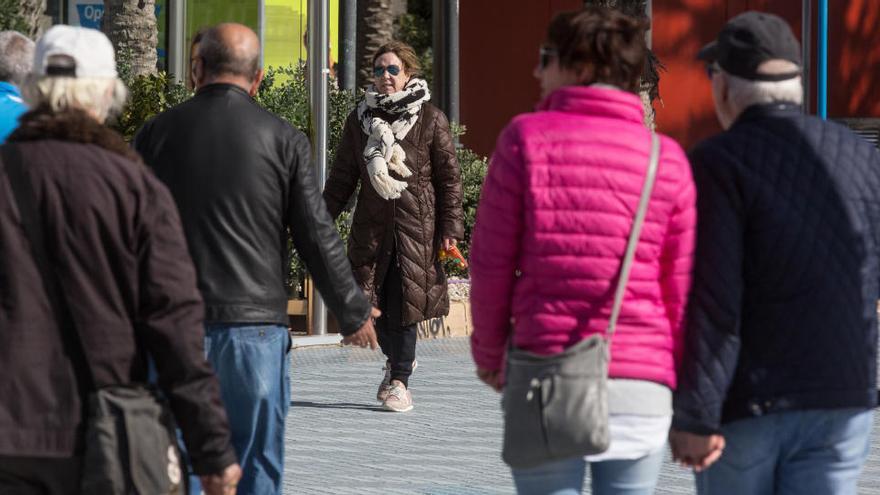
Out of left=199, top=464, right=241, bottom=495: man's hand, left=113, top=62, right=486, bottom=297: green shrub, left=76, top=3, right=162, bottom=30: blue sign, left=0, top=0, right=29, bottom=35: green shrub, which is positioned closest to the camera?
left=199, top=464, right=241, bottom=495: man's hand

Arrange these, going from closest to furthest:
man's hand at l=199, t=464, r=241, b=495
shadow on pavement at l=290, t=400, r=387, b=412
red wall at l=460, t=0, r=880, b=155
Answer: man's hand at l=199, t=464, r=241, b=495, shadow on pavement at l=290, t=400, r=387, b=412, red wall at l=460, t=0, r=880, b=155

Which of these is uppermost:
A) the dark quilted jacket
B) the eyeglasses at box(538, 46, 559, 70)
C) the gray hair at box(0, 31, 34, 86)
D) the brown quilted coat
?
the eyeglasses at box(538, 46, 559, 70)

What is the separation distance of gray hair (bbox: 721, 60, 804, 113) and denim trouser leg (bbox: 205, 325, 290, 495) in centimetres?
179

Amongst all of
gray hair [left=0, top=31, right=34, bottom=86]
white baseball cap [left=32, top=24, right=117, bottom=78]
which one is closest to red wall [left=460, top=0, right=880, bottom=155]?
gray hair [left=0, top=31, right=34, bottom=86]

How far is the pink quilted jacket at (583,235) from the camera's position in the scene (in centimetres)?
403

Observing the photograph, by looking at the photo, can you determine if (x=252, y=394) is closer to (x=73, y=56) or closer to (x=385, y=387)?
Result: (x=73, y=56)

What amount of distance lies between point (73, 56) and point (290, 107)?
1015cm

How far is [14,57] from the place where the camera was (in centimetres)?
620

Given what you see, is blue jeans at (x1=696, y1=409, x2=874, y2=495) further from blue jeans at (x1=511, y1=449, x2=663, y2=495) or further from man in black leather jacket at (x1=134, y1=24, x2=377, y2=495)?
man in black leather jacket at (x1=134, y1=24, x2=377, y2=495)

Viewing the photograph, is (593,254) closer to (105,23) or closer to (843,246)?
(843,246)

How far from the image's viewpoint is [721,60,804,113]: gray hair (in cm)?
420

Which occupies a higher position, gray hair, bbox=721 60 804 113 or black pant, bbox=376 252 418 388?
gray hair, bbox=721 60 804 113

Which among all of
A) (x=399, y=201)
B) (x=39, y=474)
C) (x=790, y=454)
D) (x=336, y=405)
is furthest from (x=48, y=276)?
(x=336, y=405)

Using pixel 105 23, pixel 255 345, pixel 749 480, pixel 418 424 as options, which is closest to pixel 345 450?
pixel 418 424
